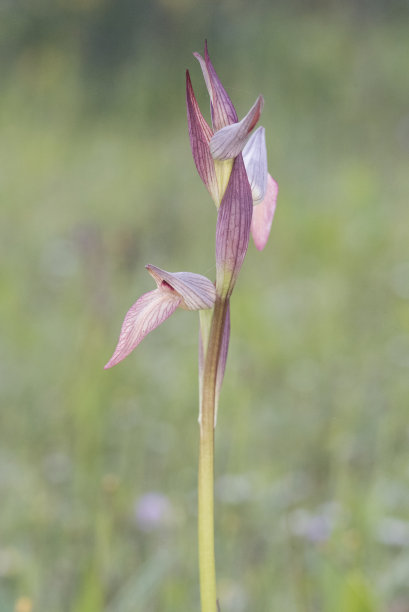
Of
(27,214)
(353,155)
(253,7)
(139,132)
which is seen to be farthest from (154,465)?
(253,7)

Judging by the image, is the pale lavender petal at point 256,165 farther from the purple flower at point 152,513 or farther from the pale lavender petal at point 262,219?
the purple flower at point 152,513

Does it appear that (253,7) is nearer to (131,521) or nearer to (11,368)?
(11,368)

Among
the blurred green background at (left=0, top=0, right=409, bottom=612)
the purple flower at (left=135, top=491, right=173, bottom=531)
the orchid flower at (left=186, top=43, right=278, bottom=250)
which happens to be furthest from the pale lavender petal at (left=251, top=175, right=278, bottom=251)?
the purple flower at (left=135, top=491, right=173, bottom=531)

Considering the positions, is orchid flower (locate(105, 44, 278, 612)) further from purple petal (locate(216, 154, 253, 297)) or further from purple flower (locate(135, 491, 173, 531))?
purple flower (locate(135, 491, 173, 531))

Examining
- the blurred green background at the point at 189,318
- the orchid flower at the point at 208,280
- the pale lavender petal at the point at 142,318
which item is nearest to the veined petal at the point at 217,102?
the orchid flower at the point at 208,280

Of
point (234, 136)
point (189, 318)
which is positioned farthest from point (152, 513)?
point (189, 318)

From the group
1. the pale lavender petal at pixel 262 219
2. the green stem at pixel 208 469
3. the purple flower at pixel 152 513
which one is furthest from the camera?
the purple flower at pixel 152 513

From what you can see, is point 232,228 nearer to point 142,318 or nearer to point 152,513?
point 142,318
